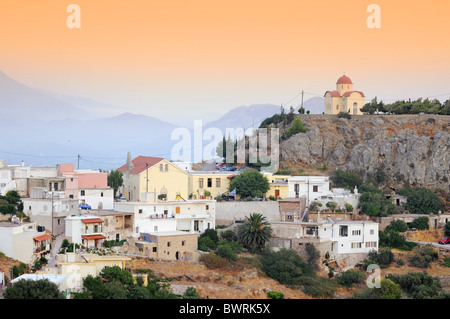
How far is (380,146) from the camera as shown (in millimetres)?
54000

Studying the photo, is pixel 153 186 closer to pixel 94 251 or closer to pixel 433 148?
pixel 94 251

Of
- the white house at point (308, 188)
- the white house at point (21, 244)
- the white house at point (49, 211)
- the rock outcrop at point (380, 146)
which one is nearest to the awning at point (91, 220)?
the white house at point (21, 244)

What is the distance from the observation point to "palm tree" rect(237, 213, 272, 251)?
125 feet

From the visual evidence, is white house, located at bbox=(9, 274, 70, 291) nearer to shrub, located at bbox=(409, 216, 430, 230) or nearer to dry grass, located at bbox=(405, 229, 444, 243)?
dry grass, located at bbox=(405, 229, 444, 243)

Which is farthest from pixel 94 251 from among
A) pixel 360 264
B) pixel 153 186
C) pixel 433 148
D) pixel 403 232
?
pixel 433 148

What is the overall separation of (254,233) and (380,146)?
1963cm

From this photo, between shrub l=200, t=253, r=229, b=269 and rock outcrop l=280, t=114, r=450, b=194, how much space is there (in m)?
20.0

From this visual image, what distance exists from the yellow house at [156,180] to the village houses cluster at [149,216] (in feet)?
0.20

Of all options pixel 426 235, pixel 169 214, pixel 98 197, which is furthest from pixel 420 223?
pixel 98 197

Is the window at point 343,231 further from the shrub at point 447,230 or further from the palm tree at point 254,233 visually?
the shrub at point 447,230

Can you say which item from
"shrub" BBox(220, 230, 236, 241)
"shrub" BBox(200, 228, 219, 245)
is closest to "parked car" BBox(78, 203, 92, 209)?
"shrub" BBox(200, 228, 219, 245)
